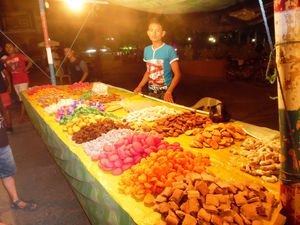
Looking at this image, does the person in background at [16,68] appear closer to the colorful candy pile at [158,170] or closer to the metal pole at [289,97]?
the colorful candy pile at [158,170]

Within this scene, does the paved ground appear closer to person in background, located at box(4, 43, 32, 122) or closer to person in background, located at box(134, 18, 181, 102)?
person in background, located at box(4, 43, 32, 122)

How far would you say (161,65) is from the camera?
5125mm

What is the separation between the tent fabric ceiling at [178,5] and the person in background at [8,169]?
3225 mm

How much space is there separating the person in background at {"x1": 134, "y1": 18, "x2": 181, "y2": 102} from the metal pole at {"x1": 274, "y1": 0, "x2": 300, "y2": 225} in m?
3.30

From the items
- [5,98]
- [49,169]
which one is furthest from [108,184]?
[5,98]

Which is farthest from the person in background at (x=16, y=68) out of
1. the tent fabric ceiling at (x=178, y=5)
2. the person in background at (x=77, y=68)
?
the tent fabric ceiling at (x=178, y=5)

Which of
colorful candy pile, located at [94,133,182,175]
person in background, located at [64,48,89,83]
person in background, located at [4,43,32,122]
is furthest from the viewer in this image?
person in background, located at [64,48,89,83]

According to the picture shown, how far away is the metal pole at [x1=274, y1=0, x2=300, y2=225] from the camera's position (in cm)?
158

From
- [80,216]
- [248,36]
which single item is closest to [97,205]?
[80,216]

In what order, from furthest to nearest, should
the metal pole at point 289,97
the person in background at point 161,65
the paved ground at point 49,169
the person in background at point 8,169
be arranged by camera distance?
the person in background at point 161,65
the paved ground at point 49,169
the person in background at point 8,169
the metal pole at point 289,97

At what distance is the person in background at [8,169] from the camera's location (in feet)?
12.3

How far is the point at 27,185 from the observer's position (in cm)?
489

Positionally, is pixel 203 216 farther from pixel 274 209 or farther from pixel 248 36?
pixel 248 36

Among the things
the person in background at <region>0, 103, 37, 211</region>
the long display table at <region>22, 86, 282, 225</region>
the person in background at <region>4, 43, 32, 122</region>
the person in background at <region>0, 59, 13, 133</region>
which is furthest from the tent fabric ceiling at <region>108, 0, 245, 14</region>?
the person in background at <region>4, 43, 32, 122</region>
